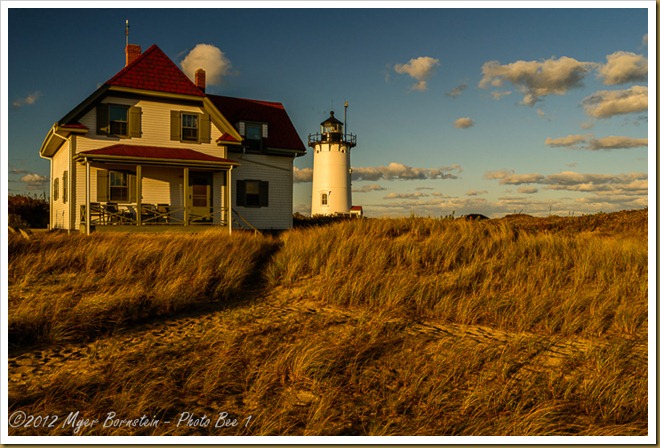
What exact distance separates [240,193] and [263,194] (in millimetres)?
1071

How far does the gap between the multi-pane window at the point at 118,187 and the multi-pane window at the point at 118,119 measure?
159 centimetres

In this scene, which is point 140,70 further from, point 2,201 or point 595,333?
point 595,333

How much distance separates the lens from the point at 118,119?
18.9 metres

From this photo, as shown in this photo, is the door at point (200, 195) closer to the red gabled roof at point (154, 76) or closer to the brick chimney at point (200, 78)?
the red gabled roof at point (154, 76)

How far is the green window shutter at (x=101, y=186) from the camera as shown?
60.8ft

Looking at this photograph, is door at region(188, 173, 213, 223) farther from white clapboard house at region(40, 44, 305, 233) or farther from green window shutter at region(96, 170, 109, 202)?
green window shutter at region(96, 170, 109, 202)

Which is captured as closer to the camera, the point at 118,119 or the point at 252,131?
the point at 118,119

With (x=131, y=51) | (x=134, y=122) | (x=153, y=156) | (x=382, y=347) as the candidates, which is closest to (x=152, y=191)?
(x=153, y=156)

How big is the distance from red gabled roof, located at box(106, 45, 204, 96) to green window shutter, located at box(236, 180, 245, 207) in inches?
165

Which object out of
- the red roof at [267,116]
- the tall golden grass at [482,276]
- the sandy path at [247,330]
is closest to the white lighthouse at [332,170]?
the red roof at [267,116]

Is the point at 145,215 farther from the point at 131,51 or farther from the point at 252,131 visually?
the point at 131,51

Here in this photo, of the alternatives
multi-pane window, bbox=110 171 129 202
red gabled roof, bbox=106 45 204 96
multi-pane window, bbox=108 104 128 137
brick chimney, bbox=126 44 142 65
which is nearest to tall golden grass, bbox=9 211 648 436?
multi-pane window, bbox=110 171 129 202

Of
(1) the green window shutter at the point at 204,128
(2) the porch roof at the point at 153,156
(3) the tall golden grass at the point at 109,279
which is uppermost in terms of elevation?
(1) the green window shutter at the point at 204,128

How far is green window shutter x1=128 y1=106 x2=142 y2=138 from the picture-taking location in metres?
19.0
